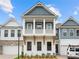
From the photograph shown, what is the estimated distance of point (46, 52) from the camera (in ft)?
126

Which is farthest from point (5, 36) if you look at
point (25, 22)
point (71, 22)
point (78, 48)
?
point (78, 48)

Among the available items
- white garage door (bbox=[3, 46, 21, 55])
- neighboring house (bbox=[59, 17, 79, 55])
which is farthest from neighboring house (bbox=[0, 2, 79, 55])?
white garage door (bbox=[3, 46, 21, 55])

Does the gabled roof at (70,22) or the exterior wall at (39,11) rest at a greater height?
the exterior wall at (39,11)

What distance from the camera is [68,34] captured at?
45375 millimetres

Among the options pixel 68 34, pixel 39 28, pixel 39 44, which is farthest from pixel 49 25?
pixel 68 34

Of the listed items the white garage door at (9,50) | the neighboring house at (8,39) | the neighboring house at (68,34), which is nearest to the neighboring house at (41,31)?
the neighboring house at (68,34)

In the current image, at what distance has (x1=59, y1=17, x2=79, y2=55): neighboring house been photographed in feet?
147

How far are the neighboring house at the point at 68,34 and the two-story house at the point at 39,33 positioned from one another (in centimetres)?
640

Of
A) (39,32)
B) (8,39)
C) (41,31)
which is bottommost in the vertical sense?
(8,39)

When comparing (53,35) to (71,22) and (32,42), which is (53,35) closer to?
(32,42)

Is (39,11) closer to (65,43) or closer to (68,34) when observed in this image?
(68,34)

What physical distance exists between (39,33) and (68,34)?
29.5ft

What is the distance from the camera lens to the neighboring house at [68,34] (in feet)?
147

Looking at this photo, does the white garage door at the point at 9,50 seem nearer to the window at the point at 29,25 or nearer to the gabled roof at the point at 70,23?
the window at the point at 29,25
